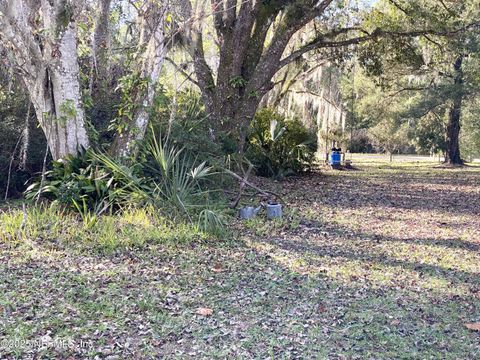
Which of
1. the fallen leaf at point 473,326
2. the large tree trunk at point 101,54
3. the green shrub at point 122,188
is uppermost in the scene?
the large tree trunk at point 101,54

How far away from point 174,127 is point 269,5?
476cm

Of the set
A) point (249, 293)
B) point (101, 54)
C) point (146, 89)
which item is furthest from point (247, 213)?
point (101, 54)

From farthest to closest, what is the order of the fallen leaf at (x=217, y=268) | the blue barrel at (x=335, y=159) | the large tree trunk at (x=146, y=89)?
the blue barrel at (x=335, y=159) → the large tree trunk at (x=146, y=89) → the fallen leaf at (x=217, y=268)

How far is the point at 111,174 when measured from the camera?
716cm

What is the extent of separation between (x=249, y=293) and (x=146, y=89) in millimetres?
4320

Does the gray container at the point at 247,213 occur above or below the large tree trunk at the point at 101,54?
below

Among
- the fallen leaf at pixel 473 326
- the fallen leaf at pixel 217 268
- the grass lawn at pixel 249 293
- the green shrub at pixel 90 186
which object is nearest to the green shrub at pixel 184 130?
the green shrub at pixel 90 186

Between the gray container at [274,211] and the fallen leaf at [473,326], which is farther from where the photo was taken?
the gray container at [274,211]

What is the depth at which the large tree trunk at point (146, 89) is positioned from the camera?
24.7 ft

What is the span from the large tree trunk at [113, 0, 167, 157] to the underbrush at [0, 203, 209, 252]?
137 centimetres

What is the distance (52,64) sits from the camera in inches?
277

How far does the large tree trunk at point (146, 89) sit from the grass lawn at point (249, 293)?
1724 millimetres

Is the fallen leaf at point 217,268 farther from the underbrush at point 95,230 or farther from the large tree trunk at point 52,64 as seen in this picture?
the large tree trunk at point 52,64

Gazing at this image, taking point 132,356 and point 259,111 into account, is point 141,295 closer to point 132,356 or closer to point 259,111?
point 132,356
